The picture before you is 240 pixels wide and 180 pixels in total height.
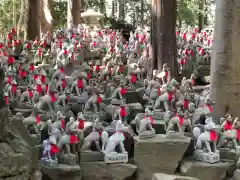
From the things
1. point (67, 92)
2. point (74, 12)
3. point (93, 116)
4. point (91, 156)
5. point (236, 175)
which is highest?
point (74, 12)

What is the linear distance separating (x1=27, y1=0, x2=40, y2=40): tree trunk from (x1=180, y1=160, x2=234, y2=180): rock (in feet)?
28.0

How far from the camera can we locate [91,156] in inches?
228

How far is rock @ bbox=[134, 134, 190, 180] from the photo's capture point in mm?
5957

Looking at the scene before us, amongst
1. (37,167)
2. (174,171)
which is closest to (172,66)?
(174,171)

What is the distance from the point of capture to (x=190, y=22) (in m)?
28.0

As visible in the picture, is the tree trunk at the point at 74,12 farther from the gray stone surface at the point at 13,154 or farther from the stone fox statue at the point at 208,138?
the gray stone surface at the point at 13,154

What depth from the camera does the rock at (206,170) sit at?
5859 millimetres

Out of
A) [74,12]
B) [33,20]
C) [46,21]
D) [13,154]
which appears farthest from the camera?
[74,12]

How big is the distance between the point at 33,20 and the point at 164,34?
516 centimetres

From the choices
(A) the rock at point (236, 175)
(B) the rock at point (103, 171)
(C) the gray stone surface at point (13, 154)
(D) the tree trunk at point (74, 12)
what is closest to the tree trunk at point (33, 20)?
(D) the tree trunk at point (74, 12)

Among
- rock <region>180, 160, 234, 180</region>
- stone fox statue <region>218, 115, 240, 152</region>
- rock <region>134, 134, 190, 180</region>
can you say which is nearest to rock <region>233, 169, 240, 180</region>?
rock <region>180, 160, 234, 180</region>

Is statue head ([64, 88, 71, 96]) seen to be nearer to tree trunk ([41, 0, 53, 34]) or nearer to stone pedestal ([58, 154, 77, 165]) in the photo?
stone pedestal ([58, 154, 77, 165])

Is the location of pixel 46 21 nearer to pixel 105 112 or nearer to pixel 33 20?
pixel 33 20

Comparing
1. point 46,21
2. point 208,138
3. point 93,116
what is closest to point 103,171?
point 93,116
